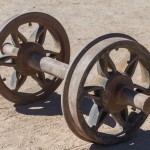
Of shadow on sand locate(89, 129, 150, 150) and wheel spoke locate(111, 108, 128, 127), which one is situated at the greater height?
wheel spoke locate(111, 108, 128, 127)

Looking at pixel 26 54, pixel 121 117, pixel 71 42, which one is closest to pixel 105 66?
pixel 121 117

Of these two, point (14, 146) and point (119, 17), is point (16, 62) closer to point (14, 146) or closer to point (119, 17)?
point (14, 146)

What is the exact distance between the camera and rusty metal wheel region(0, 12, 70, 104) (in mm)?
4559

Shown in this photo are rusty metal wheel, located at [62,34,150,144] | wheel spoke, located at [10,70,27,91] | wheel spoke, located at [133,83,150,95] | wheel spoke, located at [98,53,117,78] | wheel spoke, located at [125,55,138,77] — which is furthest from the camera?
wheel spoke, located at [10,70,27,91]

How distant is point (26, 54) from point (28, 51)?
38mm

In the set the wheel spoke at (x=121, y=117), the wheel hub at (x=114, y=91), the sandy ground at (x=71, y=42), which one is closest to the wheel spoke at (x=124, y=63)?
the wheel hub at (x=114, y=91)

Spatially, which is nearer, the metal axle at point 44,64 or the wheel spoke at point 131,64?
the wheel spoke at point 131,64

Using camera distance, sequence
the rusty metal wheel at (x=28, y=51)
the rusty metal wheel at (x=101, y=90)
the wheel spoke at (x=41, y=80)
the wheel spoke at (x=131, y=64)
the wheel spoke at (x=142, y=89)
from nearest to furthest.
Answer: the rusty metal wheel at (x=101, y=90), the wheel spoke at (x=131, y=64), the wheel spoke at (x=142, y=89), the rusty metal wheel at (x=28, y=51), the wheel spoke at (x=41, y=80)

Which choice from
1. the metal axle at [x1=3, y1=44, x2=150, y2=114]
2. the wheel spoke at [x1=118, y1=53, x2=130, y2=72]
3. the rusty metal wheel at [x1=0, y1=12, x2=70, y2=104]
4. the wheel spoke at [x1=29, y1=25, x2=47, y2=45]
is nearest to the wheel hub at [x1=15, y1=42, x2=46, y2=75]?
the rusty metal wheel at [x1=0, y1=12, x2=70, y2=104]

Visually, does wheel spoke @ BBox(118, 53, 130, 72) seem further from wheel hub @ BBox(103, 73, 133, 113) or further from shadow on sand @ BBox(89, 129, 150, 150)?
shadow on sand @ BBox(89, 129, 150, 150)

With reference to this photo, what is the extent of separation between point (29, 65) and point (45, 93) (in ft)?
1.40

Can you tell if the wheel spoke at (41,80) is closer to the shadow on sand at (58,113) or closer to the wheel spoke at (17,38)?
the shadow on sand at (58,113)

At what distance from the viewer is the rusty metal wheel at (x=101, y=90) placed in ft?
11.8

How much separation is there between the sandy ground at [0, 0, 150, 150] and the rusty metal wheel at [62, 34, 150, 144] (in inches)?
6.5
